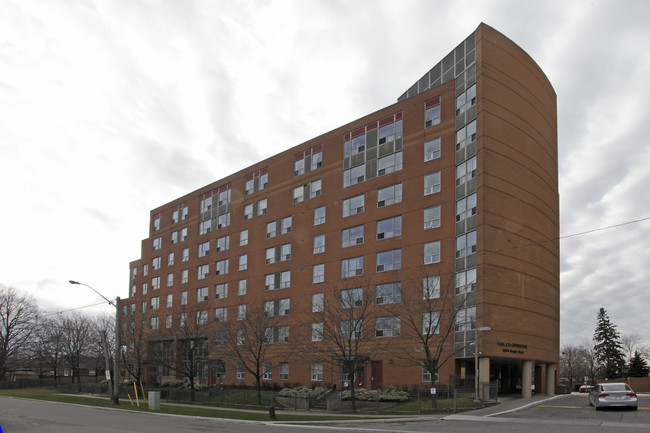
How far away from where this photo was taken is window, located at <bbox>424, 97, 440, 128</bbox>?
4678cm

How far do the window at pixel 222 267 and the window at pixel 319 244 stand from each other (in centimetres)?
1573

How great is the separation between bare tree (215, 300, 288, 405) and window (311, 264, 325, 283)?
4756 millimetres

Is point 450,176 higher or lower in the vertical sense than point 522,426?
higher

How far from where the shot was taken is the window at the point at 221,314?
62309 mm

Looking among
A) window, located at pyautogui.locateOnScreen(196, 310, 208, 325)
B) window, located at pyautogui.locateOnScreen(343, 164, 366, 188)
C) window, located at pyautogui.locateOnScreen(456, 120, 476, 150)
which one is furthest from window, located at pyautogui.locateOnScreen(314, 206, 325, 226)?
window, located at pyautogui.locateOnScreen(196, 310, 208, 325)

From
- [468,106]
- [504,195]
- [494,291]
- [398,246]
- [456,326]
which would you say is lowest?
[456,326]

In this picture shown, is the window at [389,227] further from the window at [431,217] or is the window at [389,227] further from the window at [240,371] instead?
the window at [240,371]

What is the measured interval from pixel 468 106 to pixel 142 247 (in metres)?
55.2

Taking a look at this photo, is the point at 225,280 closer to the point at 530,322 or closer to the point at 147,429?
the point at 530,322

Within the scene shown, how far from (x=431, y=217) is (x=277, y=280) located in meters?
19.5

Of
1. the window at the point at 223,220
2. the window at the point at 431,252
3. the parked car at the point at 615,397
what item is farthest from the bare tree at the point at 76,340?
the parked car at the point at 615,397

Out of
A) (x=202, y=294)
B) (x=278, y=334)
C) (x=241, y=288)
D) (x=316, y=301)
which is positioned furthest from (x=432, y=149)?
(x=202, y=294)

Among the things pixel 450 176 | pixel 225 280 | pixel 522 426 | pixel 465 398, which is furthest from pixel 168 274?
pixel 522 426

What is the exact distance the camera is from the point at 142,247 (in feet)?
272
